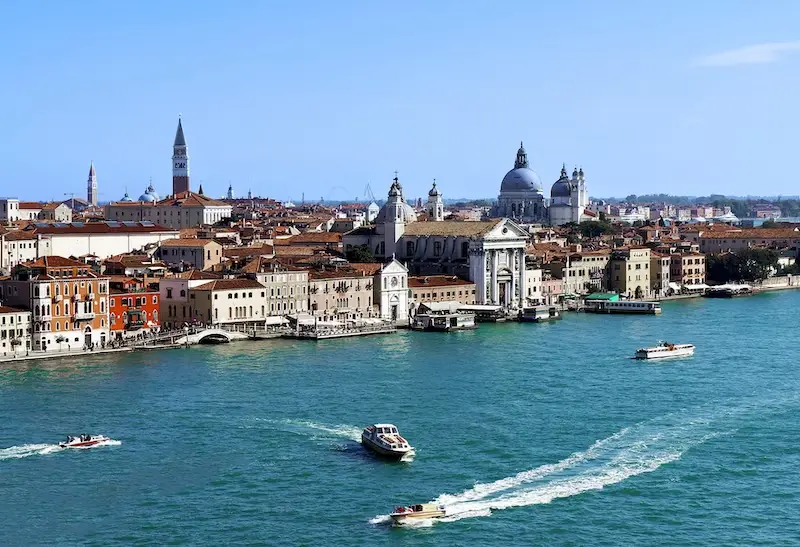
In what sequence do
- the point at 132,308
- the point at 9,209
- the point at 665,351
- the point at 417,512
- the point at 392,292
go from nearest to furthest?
the point at 417,512
the point at 665,351
the point at 132,308
the point at 392,292
the point at 9,209

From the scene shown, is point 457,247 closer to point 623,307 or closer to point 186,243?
point 623,307

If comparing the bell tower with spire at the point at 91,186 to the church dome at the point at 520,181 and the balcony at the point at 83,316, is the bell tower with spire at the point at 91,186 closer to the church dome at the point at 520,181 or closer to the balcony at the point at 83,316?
the church dome at the point at 520,181

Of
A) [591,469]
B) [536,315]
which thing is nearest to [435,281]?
[536,315]

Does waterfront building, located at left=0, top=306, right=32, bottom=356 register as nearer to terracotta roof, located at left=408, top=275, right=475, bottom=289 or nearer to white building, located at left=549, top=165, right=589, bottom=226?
terracotta roof, located at left=408, top=275, right=475, bottom=289

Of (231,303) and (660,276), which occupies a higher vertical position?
(660,276)

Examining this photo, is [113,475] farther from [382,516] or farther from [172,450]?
[382,516]

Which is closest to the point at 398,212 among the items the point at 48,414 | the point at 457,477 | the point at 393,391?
the point at 393,391

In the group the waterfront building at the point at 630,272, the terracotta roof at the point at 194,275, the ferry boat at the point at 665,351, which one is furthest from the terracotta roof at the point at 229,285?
the waterfront building at the point at 630,272
